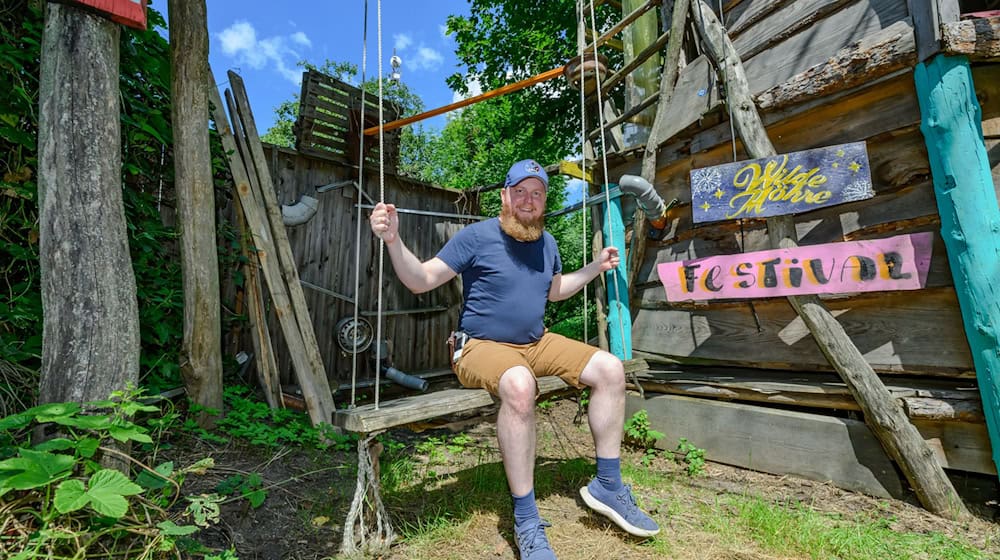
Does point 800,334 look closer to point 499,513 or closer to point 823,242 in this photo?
point 823,242

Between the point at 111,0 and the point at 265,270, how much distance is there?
2403 mm

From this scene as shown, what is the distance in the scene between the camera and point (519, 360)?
245 cm

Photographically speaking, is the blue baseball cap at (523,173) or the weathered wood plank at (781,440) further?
the weathered wood plank at (781,440)

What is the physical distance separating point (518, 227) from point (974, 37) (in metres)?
2.56

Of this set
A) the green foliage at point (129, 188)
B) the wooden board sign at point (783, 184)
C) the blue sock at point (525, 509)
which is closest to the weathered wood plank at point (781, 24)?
the wooden board sign at point (783, 184)

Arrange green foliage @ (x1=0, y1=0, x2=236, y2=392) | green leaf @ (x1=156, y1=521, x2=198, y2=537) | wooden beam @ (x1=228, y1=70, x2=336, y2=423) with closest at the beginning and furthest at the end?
green leaf @ (x1=156, y1=521, x2=198, y2=537)
green foliage @ (x1=0, y1=0, x2=236, y2=392)
wooden beam @ (x1=228, y1=70, x2=336, y2=423)

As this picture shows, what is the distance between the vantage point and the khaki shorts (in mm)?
2404

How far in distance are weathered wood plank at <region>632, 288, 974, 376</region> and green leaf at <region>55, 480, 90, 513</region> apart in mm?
3771

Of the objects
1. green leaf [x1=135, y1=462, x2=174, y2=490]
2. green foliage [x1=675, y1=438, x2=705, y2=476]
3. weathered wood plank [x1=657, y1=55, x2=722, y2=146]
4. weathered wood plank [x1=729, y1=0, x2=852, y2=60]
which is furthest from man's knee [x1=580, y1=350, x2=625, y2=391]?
weathered wood plank [x1=729, y1=0, x2=852, y2=60]

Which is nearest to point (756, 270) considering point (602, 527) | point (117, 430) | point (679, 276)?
point (679, 276)

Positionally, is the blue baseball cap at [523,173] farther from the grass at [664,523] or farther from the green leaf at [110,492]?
the green leaf at [110,492]

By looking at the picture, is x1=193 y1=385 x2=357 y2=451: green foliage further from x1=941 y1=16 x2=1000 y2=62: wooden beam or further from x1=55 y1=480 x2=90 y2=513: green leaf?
x1=941 y1=16 x2=1000 y2=62: wooden beam

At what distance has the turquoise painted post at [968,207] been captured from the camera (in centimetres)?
252

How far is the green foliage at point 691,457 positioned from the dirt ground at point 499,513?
8 cm
